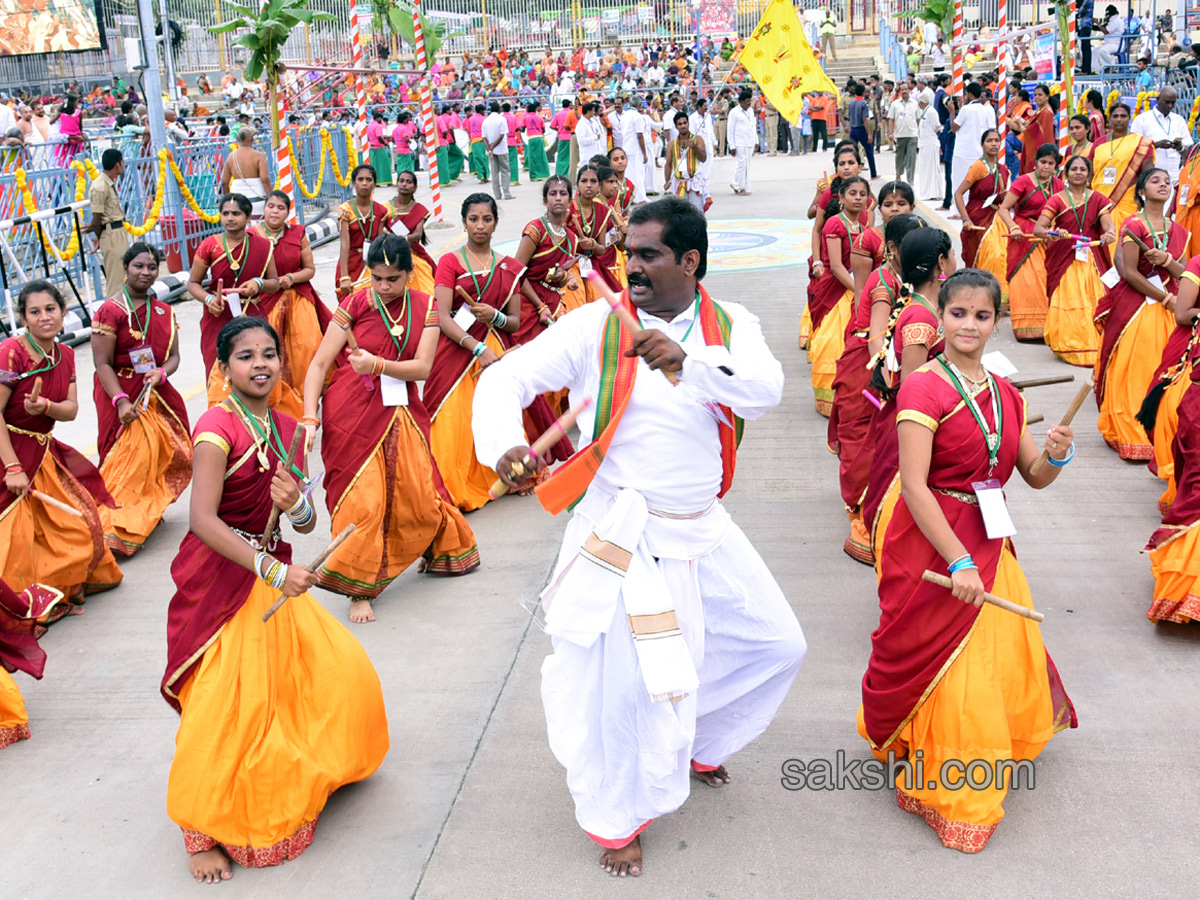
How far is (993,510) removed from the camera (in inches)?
147

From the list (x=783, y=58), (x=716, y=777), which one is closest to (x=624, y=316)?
(x=716, y=777)

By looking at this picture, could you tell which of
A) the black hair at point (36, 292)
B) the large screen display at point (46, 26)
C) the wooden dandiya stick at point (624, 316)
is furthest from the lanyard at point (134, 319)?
the large screen display at point (46, 26)

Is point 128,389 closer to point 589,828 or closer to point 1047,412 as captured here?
point 589,828

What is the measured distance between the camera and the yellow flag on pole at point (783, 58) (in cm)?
1541

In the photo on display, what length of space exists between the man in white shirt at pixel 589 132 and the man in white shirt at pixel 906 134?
5425mm

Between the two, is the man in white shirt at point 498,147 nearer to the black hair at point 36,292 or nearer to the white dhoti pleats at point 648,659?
the black hair at point 36,292

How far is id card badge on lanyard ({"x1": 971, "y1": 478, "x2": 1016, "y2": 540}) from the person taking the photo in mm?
3689

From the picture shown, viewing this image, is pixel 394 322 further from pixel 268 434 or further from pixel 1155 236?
pixel 1155 236

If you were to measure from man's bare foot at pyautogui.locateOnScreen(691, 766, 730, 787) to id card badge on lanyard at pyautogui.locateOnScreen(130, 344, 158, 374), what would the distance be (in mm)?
4233

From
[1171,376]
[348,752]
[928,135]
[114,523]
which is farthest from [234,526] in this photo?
[928,135]

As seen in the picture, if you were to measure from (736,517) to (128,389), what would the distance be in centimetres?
356

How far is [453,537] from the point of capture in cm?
623

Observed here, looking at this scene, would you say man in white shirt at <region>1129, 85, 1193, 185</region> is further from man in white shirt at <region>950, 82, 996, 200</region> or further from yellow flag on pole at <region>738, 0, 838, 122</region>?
yellow flag on pole at <region>738, 0, 838, 122</region>

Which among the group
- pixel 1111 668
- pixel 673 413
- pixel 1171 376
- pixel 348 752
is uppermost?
pixel 673 413
